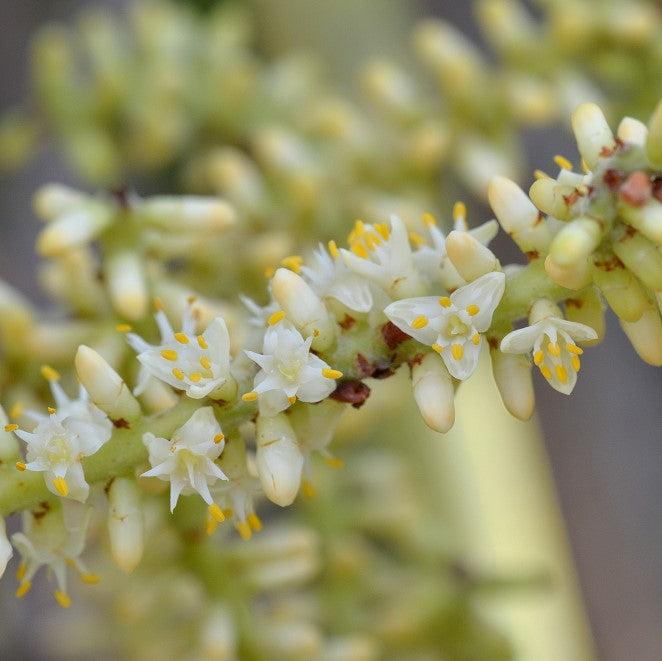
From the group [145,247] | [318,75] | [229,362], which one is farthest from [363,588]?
[318,75]

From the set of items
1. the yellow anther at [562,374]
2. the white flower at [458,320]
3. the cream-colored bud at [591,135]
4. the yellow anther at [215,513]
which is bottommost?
the yellow anther at [215,513]

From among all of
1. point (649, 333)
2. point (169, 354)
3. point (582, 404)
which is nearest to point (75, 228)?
point (169, 354)

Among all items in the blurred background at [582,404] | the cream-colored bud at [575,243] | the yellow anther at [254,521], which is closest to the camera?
the cream-colored bud at [575,243]

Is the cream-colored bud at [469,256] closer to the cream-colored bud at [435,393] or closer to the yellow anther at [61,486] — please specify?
the cream-colored bud at [435,393]

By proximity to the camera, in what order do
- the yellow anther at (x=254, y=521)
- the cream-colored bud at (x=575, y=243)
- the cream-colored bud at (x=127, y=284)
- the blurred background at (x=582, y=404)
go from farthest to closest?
the blurred background at (x=582, y=404), the cream-colored bud at (x=127, y=284), the yellow anther at (x=254, y=521), the cream-colored bud at (x=575, y=243)

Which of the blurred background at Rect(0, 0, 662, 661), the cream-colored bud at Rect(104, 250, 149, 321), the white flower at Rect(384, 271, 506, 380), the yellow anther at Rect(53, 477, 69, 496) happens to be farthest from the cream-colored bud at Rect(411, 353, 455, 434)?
the blurred background at Rect(0, 0, 662, 661)

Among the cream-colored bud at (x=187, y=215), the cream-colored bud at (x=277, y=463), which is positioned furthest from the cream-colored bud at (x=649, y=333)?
the cream-colored bud at (x=187, y=215)

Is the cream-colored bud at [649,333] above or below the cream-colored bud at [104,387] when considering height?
below
